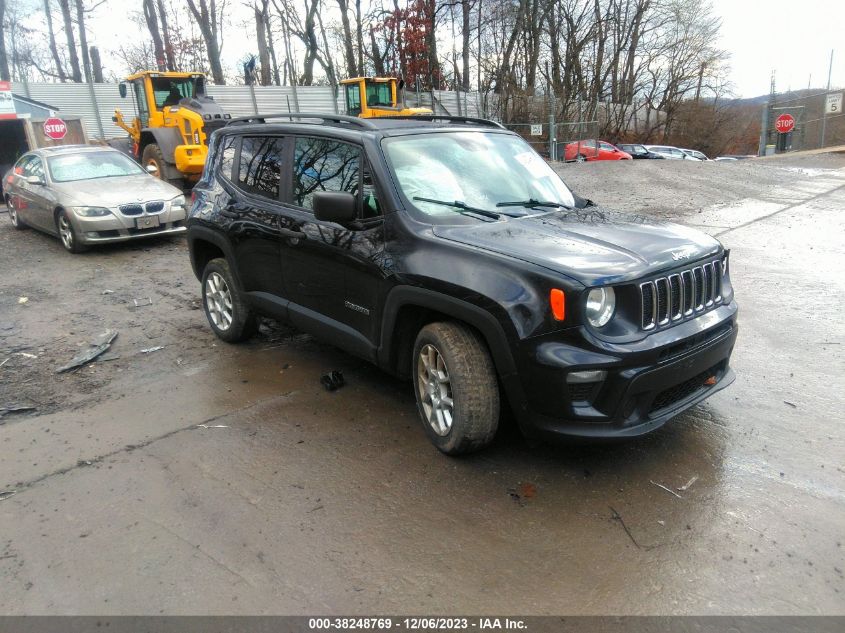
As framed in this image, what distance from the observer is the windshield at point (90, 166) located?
1041 cm

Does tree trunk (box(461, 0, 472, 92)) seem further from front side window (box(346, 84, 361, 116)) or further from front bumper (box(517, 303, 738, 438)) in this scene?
front bumper (box(517, 303, 738, 438))

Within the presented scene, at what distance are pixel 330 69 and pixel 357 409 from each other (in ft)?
119

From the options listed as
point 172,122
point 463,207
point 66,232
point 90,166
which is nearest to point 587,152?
point 172,122

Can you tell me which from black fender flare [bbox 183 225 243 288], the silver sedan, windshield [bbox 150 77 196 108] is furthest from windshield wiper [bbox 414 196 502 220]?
windshield [bbox 150 77 196 108]

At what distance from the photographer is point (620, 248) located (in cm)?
344

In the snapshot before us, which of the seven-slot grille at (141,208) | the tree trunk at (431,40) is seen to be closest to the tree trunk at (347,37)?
the tree trunk at (431,40)

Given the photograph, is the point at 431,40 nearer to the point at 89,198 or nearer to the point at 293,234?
the point at 89,198

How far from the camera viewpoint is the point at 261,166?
16.4ft

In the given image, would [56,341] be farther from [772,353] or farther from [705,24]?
[705,24]

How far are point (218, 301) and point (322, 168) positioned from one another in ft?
6.47

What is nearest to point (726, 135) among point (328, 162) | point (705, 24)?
point (705, 24)

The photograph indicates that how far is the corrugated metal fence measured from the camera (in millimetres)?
22828

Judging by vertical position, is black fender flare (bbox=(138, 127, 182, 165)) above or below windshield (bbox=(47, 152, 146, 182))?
above

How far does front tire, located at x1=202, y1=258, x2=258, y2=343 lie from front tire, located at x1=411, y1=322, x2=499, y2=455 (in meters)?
2.29
